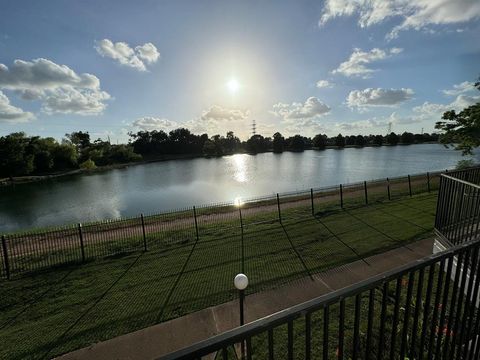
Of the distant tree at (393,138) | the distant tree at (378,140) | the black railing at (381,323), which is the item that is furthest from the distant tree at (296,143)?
the black railing at (381,323)

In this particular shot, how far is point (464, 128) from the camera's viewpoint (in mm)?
16562

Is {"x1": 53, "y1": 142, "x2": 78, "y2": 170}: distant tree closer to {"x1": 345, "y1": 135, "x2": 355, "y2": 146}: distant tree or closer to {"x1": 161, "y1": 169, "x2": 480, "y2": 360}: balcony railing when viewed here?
{"x1": 161, "y1": 169, "x2": 480, "y2": 360}: balcony railing

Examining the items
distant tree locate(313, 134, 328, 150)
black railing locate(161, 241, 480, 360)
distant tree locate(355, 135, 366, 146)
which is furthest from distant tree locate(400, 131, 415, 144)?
black railing locate(161, 241, 480, 360)

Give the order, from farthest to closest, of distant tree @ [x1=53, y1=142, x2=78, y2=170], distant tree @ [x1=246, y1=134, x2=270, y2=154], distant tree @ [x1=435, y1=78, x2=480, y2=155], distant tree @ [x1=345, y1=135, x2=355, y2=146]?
distant tree @ [x1=345, y1=135, x2=355, y2=146] → distant tree @ [x1=246, y1=134, x2=270, y2=154] → distant tree @ [x1=53, y1=142, x2=78, y2=170] → distant tree @ [x1=435, y1=78, x2=480, y2=155]

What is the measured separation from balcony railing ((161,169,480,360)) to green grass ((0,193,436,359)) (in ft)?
6.75

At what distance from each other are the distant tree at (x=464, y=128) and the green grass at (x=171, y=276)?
22.6 ft

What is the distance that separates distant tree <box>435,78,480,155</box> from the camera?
1605cm

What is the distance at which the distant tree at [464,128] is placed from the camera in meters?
16.0

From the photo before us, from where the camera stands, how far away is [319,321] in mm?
5609

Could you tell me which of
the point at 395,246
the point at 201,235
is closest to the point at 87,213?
the point at 201,235

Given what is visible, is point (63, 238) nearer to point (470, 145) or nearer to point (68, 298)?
point (68, 298)

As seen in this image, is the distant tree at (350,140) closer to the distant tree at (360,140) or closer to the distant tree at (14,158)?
the distant tree at (360,140)

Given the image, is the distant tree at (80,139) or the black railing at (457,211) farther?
the distant tree at (80,139)

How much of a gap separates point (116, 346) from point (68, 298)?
301 cm
